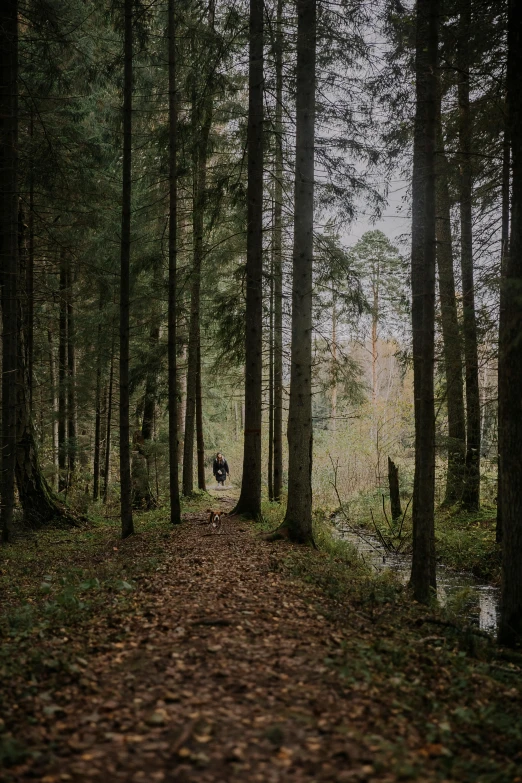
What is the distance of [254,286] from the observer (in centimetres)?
1179

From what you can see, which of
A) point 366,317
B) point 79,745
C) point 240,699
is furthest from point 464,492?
point 79,745

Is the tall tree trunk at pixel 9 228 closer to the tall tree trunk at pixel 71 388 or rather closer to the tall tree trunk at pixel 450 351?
the tall tree trunk at pixel 71 388

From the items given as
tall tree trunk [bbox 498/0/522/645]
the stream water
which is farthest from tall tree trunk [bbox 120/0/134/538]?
tall tree trunk [bbox 498/0/522/645]

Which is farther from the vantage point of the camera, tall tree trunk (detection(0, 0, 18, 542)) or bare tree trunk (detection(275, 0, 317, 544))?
tall tree trunk (detection(0, 0, 18, 542))

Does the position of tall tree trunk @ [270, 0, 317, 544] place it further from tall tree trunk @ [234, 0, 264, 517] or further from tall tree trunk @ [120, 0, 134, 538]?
tall tree trunk @ [120, 0, 134, 538]

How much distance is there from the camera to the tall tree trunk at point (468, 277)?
783 centimetres

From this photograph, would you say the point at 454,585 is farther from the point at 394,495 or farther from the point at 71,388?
the point at 71,388

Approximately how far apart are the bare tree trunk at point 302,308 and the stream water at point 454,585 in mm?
2308

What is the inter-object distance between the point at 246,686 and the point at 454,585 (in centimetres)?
695

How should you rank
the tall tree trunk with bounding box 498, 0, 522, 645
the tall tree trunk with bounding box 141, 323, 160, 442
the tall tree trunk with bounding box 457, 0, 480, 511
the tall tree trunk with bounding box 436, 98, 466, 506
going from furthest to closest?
1. the tall tree trunk with bounding box 141, 323, 160, 442
2. the tall tree trunk with bounding box 436, 98, 466, 506
3. the tall tree trunk with bounding box 457, 0, 480, 511
4. the tall tree trunk with bounding box 498, 0, 522, 645

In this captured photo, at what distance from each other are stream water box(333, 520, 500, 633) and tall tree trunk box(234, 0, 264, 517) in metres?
2.98

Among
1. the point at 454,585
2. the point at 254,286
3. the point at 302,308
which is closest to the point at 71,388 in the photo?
the point at 254,286

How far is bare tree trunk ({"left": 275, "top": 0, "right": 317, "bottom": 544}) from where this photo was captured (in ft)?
31.7

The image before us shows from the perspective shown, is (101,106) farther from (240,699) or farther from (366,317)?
(240,699)
